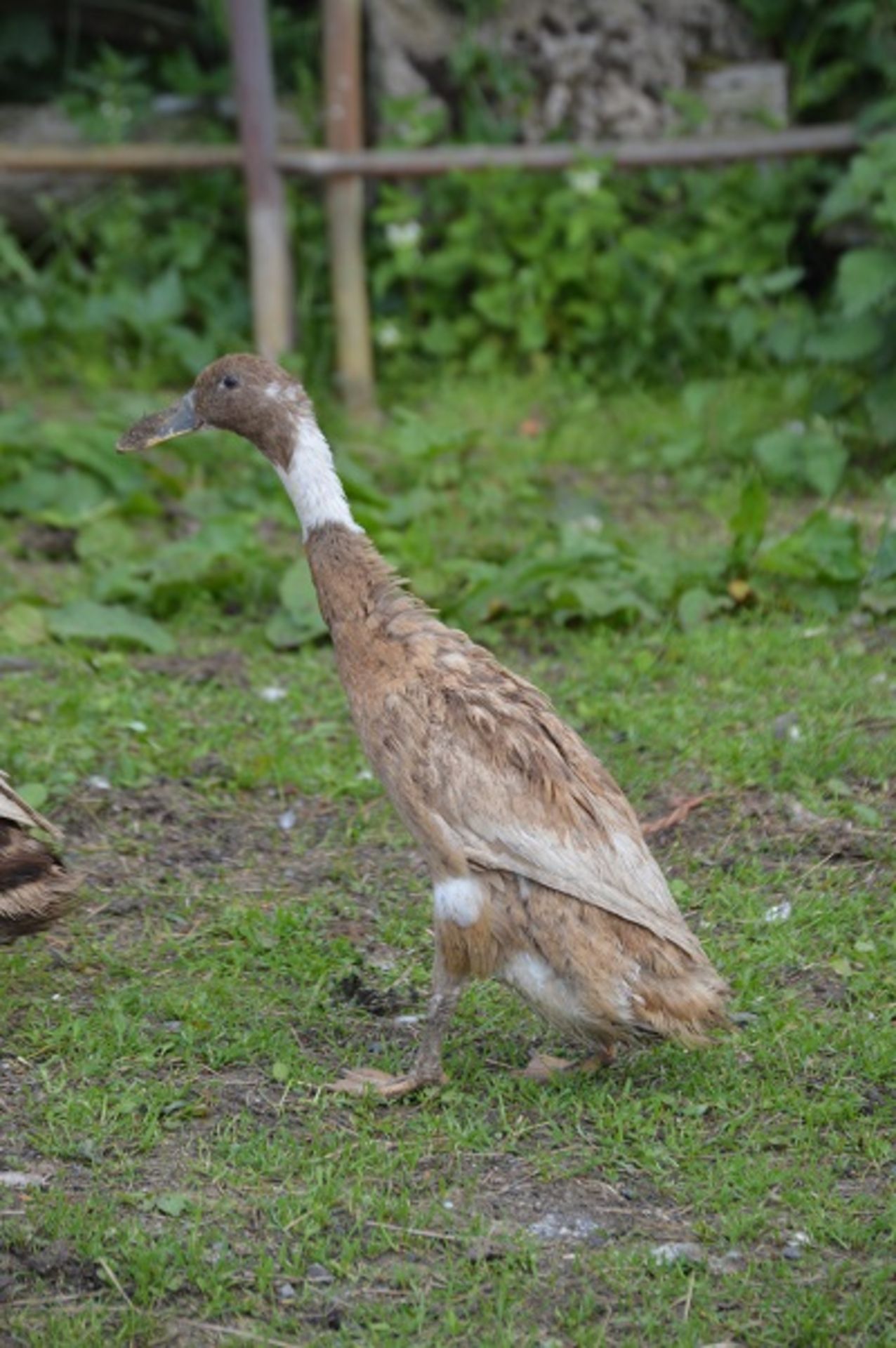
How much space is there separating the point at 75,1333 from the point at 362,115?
21.7ft

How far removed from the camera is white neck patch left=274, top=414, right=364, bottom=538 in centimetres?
440

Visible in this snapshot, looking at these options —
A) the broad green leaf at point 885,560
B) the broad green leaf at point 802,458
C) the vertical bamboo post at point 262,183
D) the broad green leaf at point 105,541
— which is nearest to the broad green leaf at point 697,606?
the broad green leaf at point 885,560

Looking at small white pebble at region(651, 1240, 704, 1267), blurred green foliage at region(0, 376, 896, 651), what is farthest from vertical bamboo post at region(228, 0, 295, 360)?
small white pebble at region(651, 1240, 704, 1267)

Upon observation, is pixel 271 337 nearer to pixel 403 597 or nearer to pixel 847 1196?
pixel 403 597

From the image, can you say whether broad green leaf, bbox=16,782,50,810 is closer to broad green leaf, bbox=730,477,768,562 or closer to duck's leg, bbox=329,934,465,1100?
duck's leg, bbox=329,934,465,1100

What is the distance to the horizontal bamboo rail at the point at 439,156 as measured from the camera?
8297 mm

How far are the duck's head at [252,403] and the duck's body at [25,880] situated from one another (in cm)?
96

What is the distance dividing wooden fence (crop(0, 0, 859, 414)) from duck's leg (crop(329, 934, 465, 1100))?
184 inches

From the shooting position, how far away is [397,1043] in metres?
4.35

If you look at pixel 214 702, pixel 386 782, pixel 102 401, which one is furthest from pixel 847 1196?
pixel 102 401

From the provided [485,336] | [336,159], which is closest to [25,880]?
[336,159]

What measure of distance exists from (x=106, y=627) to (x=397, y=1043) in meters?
2.38

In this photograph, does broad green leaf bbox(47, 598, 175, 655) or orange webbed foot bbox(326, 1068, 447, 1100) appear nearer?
orange webbed foot bbox(326, 1068, 447, 1100)

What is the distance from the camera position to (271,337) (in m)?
8.47
